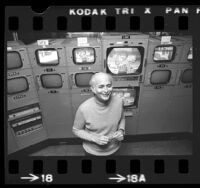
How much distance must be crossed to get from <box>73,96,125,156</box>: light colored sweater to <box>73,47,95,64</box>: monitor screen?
2.14 feet

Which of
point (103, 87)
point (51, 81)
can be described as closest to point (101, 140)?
point (103, 87)

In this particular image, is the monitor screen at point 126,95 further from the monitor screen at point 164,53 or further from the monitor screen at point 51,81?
the monitor screen at point 51,81

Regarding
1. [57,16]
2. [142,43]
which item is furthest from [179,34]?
[57,16]

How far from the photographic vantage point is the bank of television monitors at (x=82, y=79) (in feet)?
11.4

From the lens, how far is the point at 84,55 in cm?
337

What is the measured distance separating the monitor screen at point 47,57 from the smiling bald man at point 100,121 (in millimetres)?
775

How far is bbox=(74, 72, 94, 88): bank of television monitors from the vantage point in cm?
348

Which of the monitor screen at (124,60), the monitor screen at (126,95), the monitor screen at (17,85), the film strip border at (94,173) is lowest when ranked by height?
the film strip border at (94,173)

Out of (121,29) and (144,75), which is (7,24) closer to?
(121,29)

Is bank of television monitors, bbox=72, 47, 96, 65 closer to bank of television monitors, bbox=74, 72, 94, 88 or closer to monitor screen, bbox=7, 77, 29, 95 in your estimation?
bank of television monitors, bbox=74, 72, 94, 88

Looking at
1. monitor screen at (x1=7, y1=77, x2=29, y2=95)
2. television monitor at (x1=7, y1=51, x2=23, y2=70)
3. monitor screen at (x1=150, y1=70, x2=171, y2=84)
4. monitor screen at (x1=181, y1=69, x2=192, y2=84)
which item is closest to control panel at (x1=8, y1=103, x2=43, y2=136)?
monitor screen at (x1=7, y1=77, x2=29, y2=95)

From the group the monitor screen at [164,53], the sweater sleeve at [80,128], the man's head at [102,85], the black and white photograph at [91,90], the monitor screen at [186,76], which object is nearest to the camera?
the man's head at [102,85]

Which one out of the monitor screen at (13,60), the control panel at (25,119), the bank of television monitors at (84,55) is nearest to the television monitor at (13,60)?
the monitor screen at (13,60)

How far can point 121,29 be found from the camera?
116 inches
